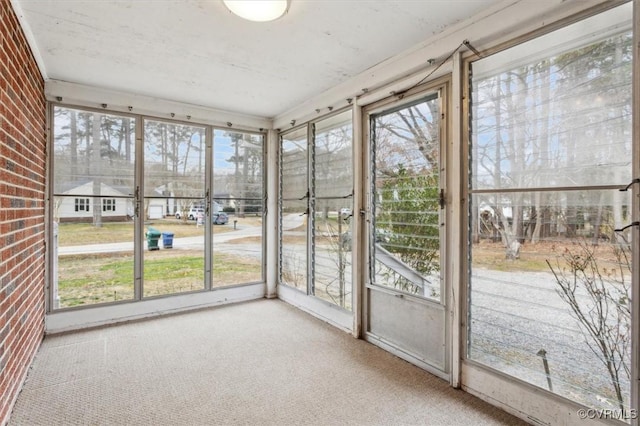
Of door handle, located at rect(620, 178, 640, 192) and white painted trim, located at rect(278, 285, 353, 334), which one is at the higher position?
door handle, located at rect(620, 178, 640, 192)

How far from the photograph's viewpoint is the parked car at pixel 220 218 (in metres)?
4.18

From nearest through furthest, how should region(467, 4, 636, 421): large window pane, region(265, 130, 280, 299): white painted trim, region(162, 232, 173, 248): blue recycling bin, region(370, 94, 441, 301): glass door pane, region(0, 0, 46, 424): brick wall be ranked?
region(467, 4, 636, 421): large window pane
region(0, 0, 46, 424): brick wall
region(370, 94, 441, 301): glass door pane
region(162, 232, 173, 248): blue recycling bin
region(265, 130, 280, 299): white painted trim

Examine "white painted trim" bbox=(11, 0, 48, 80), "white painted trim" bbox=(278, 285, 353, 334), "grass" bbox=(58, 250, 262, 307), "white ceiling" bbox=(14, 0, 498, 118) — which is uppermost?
"white ceiling" bbox=(14, 0, 498, 118)

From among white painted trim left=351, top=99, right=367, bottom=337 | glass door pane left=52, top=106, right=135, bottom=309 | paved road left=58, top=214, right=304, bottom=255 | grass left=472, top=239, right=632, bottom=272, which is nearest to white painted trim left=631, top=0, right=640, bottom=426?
grass left=472, top=239, right=632, bottom=272

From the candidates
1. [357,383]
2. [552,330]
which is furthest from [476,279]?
[357,383]

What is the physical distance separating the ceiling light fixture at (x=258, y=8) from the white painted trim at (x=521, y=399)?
2556 millimetres

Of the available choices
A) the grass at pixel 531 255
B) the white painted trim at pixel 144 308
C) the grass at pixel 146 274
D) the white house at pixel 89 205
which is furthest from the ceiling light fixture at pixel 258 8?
the white painted trim at pixel 144 308

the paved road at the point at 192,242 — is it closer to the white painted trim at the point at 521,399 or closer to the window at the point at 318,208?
the window at the point at 318,208

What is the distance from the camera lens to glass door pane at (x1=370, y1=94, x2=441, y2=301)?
8.32ft

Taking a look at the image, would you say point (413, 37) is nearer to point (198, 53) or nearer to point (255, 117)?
point (198, 53)

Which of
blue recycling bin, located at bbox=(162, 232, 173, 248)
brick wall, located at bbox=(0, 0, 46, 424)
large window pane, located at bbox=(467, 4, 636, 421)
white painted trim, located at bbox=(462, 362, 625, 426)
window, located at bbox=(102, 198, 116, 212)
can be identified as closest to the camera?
large window pane, located at bbox=(467, 4, 636, 421)

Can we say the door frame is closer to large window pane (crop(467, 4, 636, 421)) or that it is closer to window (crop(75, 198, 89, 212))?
large window pane (crop(467, 4, 636, 421))

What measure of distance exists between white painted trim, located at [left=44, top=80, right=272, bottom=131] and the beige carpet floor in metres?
2.32

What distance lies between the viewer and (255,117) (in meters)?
4.38
